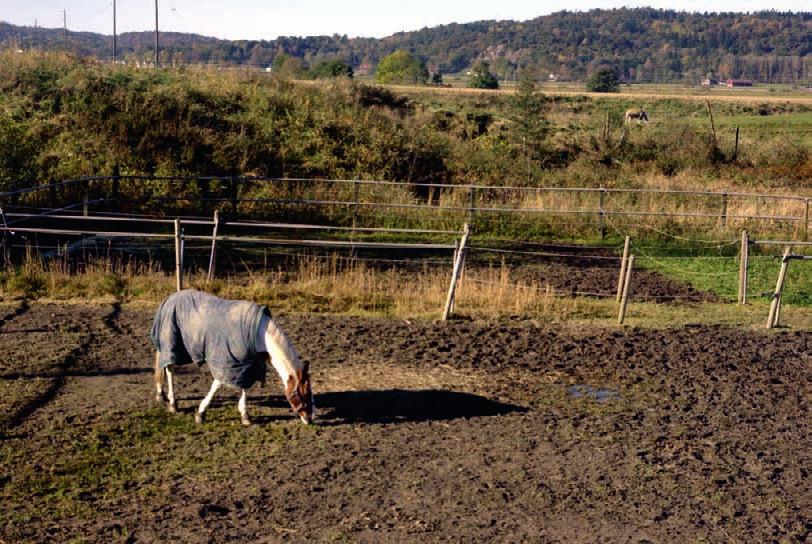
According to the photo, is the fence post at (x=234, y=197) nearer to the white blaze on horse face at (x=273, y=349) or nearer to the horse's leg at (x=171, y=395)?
the horse's leg at (x=171, y=395)

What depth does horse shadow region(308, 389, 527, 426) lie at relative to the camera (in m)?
8.41

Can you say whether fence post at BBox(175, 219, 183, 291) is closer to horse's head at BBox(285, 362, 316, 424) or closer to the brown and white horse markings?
the brown and white horse markings

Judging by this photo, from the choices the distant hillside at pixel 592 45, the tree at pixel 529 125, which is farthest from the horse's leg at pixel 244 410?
the distant hillside at pixel 592 45

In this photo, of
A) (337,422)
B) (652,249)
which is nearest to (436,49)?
(652,249)

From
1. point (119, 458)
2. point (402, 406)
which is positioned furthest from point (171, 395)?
point (402, 406)

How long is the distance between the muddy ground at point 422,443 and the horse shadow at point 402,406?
0.03m

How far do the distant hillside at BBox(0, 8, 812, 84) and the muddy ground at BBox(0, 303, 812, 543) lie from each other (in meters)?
116

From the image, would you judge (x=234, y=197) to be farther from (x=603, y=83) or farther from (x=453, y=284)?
(x=603, y=83)

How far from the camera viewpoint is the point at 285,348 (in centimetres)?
762

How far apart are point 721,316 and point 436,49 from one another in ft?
548

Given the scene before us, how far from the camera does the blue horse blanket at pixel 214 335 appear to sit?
7676 mm

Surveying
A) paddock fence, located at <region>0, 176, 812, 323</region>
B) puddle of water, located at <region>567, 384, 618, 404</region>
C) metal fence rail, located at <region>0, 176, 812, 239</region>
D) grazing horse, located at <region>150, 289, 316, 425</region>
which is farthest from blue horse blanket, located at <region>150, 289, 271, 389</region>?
metal fence rail, located at <region>0, 176, 812, 239</region>

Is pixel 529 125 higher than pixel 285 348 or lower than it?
higher

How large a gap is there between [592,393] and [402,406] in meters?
2.02
